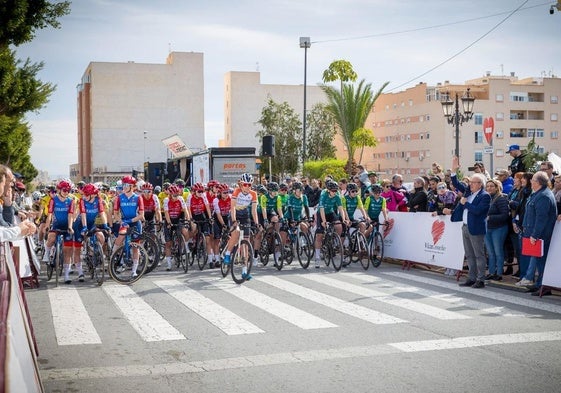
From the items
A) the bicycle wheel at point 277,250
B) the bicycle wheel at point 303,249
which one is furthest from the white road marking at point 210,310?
the bicycle wheel at point 303,249

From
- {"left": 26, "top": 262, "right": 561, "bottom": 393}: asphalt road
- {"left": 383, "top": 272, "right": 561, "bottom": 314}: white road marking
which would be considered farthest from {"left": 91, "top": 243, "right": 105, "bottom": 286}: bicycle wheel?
{"left": 383, "top": 272, "right": 561, "bottom": 314}: white road marking

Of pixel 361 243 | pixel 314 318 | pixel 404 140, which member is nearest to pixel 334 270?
pixel 361 243

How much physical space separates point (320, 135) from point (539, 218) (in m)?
49.1

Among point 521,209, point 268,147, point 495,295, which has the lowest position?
point 495,295

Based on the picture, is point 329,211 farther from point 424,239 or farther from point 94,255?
point 94,255

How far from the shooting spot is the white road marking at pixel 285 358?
271 inches

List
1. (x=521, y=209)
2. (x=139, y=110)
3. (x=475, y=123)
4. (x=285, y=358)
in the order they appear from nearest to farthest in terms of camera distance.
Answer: (x=285, y=358)
(x=521, y=209)
(x=475, y=123)
(x=139, y=110)

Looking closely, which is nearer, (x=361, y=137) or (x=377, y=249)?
(x=377, y=249)

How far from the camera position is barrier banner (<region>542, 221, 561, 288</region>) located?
11469mm

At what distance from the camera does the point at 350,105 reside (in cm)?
4478

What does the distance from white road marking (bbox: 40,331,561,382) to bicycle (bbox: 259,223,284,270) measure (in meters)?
7.56

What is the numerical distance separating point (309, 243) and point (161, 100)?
85.2 m

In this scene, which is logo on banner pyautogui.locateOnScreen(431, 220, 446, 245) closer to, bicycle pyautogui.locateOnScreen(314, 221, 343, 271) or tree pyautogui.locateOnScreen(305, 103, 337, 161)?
bicycle pyautogui.locateOnScreen(314, 221, 343, 271)

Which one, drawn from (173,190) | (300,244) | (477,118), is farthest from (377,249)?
(477,118)
